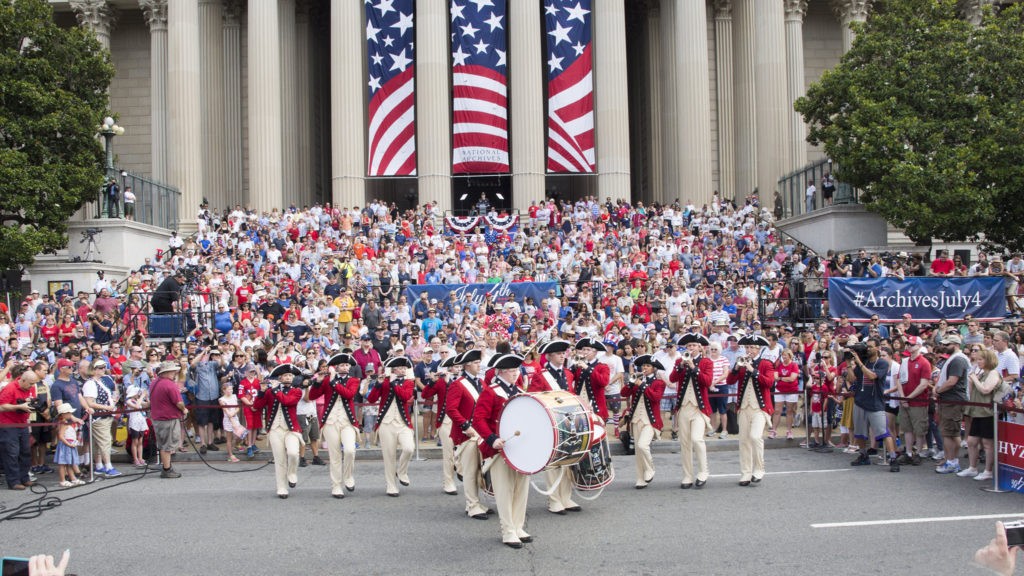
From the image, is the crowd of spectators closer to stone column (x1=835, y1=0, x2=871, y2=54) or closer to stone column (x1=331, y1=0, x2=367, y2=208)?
stone column (x1=331, y1=0, x2=367, y2=208)

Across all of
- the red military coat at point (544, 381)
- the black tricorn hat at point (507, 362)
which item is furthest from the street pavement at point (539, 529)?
the black tricorn hat at point (507, 362)

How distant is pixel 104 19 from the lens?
41750 mm

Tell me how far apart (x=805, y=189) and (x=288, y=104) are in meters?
21.4

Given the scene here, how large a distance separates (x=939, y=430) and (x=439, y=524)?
8.17 meters

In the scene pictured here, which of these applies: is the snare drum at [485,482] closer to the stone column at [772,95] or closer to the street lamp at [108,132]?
the street lamp at [108,132]

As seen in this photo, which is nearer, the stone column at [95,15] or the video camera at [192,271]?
the video camera at [192,271]

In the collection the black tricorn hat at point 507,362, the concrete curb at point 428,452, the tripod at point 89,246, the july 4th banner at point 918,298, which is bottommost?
the concrete curb at point 428,452

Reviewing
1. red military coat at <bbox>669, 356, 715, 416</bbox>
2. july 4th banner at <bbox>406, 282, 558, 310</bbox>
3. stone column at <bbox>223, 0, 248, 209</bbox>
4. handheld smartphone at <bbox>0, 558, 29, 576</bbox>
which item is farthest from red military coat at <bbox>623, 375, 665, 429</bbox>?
stone column at <bbox>223, 0, 248, 209</bbox>

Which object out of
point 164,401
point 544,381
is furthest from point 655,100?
point 544,381

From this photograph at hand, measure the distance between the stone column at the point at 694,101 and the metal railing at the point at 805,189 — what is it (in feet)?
10.0

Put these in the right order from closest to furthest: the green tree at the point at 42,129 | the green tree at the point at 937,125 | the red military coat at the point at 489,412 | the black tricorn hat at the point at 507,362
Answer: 1. the red military coat at the point at 489,412
2. the black tricorn hat at the point at 507,362
3. the green tree at the point at 937,125
4. the green tree at the point at 42,129

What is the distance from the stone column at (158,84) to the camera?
134 feet

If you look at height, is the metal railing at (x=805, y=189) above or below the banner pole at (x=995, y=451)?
above

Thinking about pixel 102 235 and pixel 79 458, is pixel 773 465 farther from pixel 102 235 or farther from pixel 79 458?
pixel 102 235
